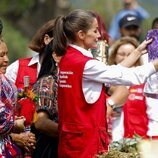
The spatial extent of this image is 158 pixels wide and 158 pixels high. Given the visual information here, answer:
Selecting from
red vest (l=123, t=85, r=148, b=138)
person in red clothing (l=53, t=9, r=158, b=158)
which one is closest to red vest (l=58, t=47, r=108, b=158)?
person in red clothing (l=53, t=9, r=158, b=158)

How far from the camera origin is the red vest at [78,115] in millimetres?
7254

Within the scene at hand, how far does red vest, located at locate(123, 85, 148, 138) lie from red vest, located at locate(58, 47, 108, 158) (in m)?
2.20

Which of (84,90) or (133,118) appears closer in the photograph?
(84,90)

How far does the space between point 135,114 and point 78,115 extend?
2.48 m

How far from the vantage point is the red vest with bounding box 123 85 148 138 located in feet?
31.4

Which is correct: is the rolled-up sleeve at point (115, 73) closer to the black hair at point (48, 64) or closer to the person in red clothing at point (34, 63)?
the black hair at point (48, 64)

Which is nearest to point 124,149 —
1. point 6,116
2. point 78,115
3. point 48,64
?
point 78,115

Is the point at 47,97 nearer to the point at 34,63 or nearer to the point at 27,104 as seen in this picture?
the point at 27,104

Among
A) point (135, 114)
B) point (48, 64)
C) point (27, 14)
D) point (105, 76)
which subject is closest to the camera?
point (105, 76)

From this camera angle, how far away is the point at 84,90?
23.8 feet

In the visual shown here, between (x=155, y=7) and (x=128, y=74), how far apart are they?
15399 millimetres

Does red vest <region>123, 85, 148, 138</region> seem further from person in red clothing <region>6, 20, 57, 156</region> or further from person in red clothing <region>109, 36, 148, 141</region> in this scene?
person in red clothing <region>6, 20, 57, 156</region>

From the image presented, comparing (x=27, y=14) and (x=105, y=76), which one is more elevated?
(x=27, y=14)

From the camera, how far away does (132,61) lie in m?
7.71
